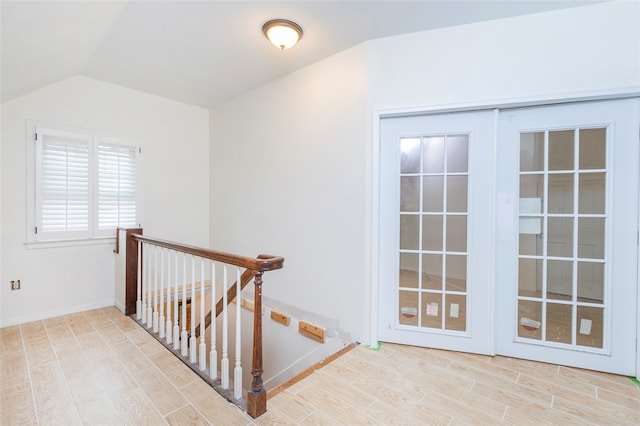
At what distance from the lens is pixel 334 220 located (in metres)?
2.88

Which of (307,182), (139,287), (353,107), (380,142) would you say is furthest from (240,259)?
(139,287)

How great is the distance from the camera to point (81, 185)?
3.42m

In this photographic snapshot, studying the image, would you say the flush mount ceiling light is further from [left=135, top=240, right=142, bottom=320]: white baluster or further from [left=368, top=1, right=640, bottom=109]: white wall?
[left=135, top=240, right=142, bottom=320]: white baluster

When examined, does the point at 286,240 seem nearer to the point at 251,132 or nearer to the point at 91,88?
the point at 251,132

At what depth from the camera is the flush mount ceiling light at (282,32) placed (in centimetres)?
237

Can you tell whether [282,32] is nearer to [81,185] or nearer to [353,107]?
[353,107]

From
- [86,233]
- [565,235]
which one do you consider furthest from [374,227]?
[86,233]

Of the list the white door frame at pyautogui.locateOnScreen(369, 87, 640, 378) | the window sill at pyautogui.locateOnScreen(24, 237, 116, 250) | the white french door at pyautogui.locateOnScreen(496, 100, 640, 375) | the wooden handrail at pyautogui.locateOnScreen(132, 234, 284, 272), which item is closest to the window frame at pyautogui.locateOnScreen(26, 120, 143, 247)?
the window sill at pyautogui.locateOnScreen(24, 237, 116, 250)

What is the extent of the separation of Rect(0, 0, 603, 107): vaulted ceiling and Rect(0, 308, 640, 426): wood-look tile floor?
240 centimetres

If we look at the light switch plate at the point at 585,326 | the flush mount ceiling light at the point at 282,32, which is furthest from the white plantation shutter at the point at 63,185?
the light switch plate at the point at 585,326

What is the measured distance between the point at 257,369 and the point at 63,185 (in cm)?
322

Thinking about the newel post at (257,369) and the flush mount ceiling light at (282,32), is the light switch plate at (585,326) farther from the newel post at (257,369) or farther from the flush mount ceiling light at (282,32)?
the flush mount ceiling light at (282,32)

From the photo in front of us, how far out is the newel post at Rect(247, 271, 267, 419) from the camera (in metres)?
1.72

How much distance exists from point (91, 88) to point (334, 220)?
3310mm
